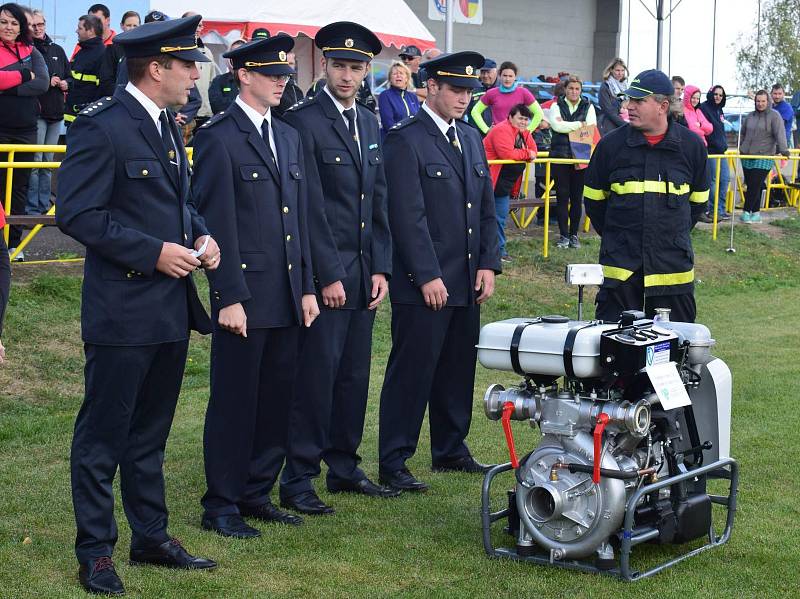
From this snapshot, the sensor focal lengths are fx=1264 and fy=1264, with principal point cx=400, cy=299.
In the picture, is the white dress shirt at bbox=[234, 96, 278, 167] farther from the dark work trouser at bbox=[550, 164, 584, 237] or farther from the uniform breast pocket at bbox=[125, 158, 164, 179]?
the dark work trouser at bbox=[550, 164, 584, 237]

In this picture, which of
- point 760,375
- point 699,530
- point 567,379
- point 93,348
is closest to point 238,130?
point 93,348

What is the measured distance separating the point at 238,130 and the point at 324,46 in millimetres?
887

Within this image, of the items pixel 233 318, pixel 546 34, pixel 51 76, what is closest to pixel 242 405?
pixel 233 318

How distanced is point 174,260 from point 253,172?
976 millimetres

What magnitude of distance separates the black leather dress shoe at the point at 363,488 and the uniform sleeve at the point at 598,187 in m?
1.83

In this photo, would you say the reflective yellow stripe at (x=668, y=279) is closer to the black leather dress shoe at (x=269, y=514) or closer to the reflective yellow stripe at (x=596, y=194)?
the reflective yellow stripe at (x=596, y=194)

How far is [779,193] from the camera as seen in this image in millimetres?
21500

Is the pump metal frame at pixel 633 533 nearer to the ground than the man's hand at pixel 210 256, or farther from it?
nearer to the ground

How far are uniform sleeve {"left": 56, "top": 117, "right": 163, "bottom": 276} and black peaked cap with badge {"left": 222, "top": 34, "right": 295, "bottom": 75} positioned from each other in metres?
→ 1.11

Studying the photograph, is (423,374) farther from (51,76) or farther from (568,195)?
(568,195)

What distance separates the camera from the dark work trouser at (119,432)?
4.72m

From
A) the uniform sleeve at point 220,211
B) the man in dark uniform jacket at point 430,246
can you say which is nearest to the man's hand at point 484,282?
the man in dark uniform jacket at point 430,246

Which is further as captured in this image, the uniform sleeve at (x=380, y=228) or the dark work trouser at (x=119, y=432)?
the uniform sleeve at (x=380, y=228)

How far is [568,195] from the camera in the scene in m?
14.9
